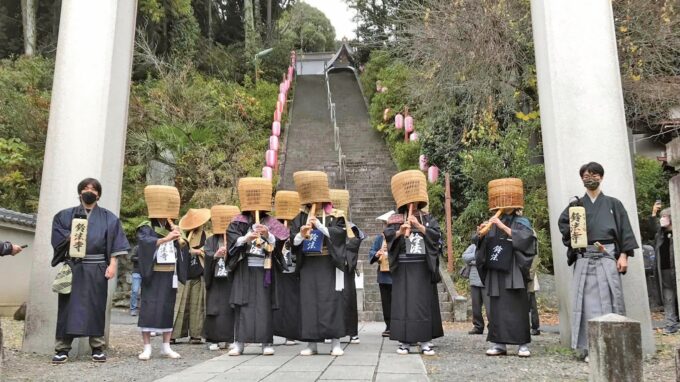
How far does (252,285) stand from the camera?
6520 mm

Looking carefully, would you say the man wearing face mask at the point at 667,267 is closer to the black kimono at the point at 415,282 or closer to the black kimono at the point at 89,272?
the black kimono at the point at 415,282

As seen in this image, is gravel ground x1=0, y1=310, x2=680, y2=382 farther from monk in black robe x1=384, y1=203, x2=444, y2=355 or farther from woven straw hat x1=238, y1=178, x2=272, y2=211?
woven straw hat x1=238, y1=178, x2=272, y2=211

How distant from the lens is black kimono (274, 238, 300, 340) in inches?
268

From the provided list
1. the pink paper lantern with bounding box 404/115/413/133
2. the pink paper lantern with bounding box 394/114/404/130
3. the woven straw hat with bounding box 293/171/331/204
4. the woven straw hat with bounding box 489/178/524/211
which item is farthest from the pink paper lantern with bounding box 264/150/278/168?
the woven straw hat with bounding box 489/178/524/211

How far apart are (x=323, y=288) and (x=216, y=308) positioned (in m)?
1.93

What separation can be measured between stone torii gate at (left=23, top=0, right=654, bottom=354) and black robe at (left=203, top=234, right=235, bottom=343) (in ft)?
4.86

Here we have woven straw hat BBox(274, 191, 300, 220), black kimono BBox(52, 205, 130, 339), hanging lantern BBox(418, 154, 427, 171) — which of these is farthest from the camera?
hanging lantern BBox(418, 154, 427, 171)

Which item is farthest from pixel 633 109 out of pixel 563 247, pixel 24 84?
pixel 24 84

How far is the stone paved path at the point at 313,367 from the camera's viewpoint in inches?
188

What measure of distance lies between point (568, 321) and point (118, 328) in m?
7.43

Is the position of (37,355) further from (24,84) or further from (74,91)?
(24,84)

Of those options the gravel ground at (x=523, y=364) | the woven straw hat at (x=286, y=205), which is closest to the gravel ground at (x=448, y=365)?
the gravel ground at (x=523, y=364)

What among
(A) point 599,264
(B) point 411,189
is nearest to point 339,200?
(B) point 411,189

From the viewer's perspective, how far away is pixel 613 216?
562 cm
